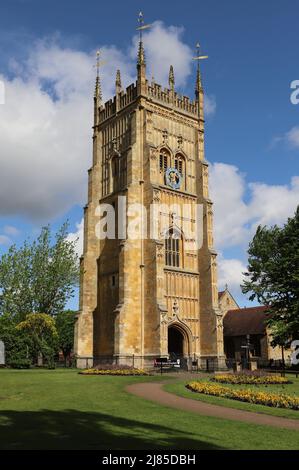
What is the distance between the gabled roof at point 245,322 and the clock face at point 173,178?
60.8 ft

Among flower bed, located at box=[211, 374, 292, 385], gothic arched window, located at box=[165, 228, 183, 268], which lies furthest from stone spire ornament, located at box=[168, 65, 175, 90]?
flower bed, located at box=[211, 374, 292, 385]

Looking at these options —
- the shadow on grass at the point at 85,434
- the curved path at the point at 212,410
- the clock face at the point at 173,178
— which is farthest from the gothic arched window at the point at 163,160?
the shadow on grass at the point at 85,434

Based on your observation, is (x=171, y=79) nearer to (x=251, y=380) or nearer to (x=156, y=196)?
(x=156, y=196)

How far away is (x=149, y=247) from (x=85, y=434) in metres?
32.3

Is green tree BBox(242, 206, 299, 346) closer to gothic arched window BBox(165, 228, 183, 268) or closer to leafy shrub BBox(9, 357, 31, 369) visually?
gothic arched window BBox(165, 228, 183, 268)

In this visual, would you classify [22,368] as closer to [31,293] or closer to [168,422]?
[31,293]

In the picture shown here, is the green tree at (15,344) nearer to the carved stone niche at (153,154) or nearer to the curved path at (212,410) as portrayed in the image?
the carved stone niche at (153,154)

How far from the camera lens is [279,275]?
42719mm

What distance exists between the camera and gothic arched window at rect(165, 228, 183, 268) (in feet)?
148

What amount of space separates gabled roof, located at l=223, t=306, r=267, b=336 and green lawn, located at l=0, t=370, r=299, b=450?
41.1 metres

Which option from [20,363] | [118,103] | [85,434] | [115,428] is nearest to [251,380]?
[115,428]

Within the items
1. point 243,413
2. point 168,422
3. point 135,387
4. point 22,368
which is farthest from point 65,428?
point 22,368

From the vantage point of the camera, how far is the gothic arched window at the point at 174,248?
45.0 metres

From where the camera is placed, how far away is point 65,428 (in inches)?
454
